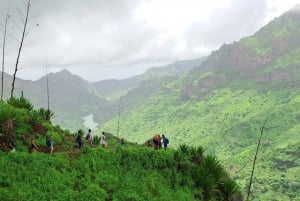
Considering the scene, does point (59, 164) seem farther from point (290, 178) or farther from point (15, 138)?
point (290, 178)

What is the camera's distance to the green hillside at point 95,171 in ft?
64.1

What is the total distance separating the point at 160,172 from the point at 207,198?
132 inches

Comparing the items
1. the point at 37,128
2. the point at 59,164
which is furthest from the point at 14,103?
the point at 59,164

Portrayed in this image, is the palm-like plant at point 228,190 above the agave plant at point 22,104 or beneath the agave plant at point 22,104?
beneath

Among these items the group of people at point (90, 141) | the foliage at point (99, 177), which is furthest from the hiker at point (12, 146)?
the foliage at point (99, 177)

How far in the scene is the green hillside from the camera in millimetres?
19547

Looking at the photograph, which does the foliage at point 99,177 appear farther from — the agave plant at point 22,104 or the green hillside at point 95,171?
the agave plant at point 22,104

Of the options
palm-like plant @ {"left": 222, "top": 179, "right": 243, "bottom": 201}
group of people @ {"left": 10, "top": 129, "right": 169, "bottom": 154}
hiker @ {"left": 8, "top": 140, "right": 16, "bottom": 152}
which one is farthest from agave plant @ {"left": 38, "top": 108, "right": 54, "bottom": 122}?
palm-like plant @ {"left": 222, "top": 179, "right": 243, "bottom": 201}

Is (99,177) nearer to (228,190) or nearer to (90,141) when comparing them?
(90,141)

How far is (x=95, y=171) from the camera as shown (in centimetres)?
2189

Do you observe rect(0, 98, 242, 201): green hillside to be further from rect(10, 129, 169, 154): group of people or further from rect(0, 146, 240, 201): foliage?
rect(10, 129, 169, 154): group of people

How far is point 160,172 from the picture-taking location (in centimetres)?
2400

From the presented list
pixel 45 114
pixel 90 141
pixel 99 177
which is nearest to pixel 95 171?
pixel 99 177

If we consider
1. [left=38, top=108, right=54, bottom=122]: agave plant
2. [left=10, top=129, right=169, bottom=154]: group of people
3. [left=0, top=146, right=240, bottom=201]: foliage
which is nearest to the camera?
[left=0, top=146, right=240, bottom=201]: foliage
